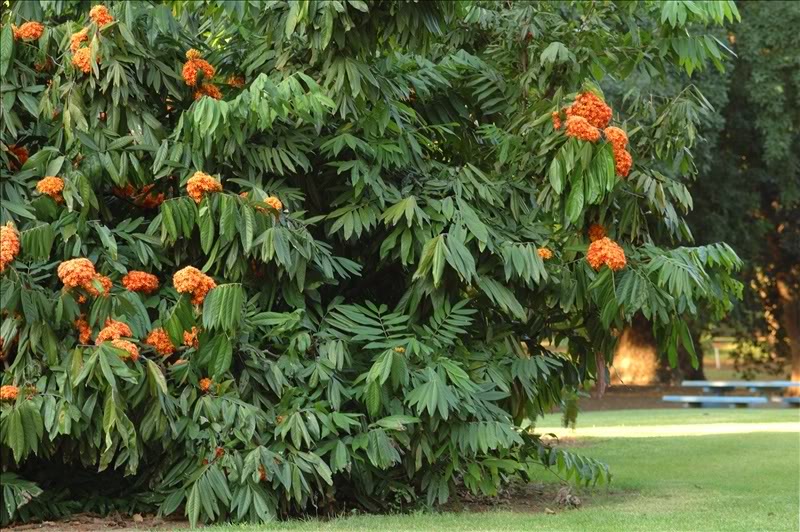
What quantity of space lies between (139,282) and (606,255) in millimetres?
3621

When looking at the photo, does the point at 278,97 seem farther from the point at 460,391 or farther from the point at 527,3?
→ the point at 527,3

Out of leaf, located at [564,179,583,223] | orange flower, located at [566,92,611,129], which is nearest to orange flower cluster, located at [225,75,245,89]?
orange flower, located at [566,92,611,129]

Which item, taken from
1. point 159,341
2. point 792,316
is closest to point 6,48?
point 159,341

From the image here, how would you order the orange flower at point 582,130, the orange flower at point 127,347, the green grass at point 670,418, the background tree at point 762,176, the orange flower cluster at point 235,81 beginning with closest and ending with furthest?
the orange flower at point 127,347 → the orange flower at point 582,130 → the orange flower cluster at point 235,81 → the green grass at point 670,418 → the background tree at point 762,176

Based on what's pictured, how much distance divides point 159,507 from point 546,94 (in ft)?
15.8

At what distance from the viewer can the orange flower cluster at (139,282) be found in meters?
8.34

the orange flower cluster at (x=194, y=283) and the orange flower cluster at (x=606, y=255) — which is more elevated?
the orange flower cluster at (x=606, y=255)

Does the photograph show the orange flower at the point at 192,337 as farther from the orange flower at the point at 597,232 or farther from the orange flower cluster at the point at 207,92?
the orange flower at the point at 597,232

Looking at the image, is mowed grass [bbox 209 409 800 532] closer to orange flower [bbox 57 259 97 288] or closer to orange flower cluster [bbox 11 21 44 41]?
orange flower [bbox 57 259 97 288]

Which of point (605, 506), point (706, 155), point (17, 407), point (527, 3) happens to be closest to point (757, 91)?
point (706, 155)

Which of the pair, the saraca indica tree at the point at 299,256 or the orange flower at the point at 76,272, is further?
A: the saraca indica tree at the point at 299,256

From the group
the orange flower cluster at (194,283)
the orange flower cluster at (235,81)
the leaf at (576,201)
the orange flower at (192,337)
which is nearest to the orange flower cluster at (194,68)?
the orange flower cluster at (235,81)

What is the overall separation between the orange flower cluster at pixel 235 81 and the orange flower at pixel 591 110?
108 inches

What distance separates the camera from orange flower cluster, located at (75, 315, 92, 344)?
798cm
